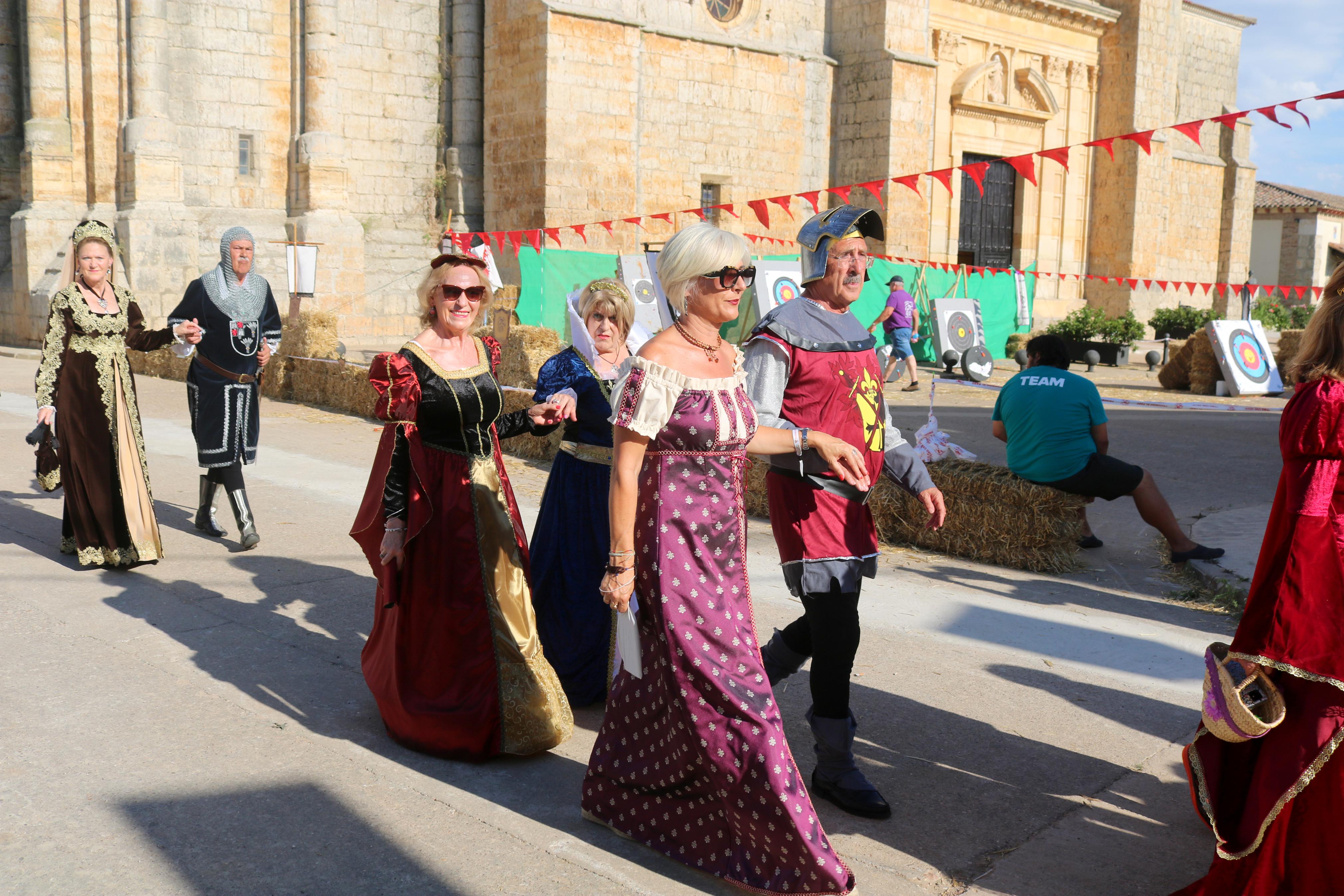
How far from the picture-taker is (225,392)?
22.6 ft

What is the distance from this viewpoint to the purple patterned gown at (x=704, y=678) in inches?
113

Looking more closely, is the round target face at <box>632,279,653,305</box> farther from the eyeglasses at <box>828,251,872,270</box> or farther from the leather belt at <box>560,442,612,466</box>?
the eyeglasses at <box>828,251,872,270</box>

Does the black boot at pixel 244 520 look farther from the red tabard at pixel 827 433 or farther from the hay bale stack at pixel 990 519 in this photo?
the red tabard at pixel 827 433

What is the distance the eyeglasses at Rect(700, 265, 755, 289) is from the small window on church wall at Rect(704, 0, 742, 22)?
19592mm

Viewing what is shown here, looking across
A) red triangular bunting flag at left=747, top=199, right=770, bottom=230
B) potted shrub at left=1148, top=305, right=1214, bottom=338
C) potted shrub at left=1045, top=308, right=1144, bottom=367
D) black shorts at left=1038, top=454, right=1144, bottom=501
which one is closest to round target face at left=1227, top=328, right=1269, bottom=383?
potted shrub at left=1045, top=308, right=1144, bottom=367

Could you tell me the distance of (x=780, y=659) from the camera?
3863 mm

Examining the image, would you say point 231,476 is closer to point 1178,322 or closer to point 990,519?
point 990,519

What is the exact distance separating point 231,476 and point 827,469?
467 centimetres

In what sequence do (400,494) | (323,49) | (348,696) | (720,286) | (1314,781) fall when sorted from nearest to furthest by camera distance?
(1314,781) < (720,286) < (400,494) < (348,696) < (323,49)

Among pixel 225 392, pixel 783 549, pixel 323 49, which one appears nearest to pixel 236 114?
pixel 323 49

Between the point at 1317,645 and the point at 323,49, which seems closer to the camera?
the point at 1317,645

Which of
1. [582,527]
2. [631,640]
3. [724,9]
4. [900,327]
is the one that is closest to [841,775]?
[631,640]

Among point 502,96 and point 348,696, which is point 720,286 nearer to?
point 348,696

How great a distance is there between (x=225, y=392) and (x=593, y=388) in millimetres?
3353
